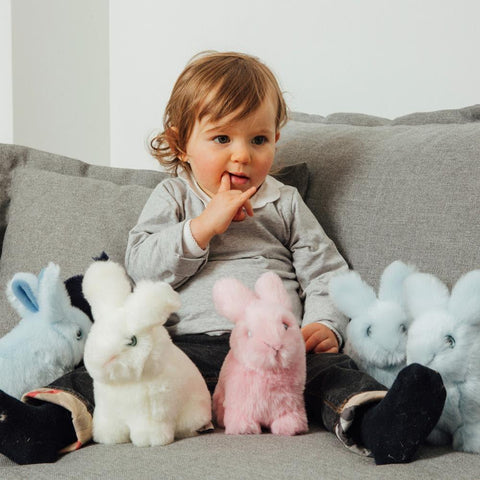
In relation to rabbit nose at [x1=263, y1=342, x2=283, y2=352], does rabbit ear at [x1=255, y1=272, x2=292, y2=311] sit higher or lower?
higher

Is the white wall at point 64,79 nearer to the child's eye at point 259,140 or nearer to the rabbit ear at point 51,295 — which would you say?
the child's eye at point 259,140

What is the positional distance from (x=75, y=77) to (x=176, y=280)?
5.58ft

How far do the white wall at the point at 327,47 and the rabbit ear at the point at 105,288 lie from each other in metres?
1.10

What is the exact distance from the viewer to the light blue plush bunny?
1.05 metres

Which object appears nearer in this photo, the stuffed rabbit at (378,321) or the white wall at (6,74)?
the stuffed rabbit at (378,321)

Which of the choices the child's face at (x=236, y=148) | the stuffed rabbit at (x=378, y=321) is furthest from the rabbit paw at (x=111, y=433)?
the child's face at (x=236, y=148)

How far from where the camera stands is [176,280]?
1.28m

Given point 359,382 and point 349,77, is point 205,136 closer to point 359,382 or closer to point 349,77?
point 359,382

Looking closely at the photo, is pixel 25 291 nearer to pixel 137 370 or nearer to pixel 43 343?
pixel 43 343

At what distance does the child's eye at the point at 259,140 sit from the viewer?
4.40ft

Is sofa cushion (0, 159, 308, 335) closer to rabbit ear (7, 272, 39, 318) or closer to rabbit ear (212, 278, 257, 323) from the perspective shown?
rabbit ear (7, 272, 39, 318)

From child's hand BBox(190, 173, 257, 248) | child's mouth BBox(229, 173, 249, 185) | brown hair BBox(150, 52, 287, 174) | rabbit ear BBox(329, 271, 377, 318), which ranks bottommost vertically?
rabbit ear BBox(329, 271, 377, 318)

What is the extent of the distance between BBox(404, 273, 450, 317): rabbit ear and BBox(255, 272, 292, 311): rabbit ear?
172mm

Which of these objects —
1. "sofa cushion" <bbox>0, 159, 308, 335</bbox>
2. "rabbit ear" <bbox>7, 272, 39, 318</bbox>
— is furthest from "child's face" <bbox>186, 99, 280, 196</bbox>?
"rabbit ear" <bbox>7, 272, 39, 318</bbox>
